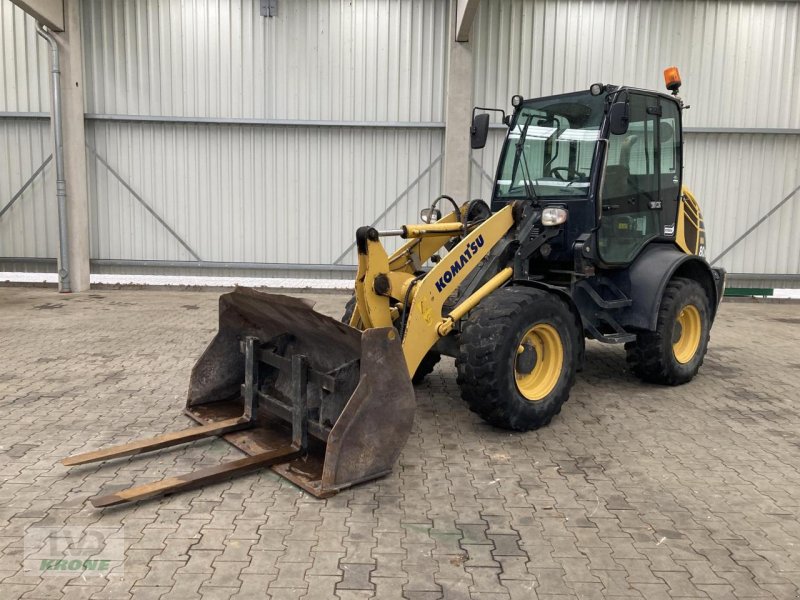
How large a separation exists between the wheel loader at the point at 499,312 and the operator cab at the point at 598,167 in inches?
0.7

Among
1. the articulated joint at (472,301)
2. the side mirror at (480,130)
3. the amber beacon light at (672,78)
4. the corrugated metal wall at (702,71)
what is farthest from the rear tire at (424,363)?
the corrugated metal wall at (702,71)

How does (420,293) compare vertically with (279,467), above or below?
above

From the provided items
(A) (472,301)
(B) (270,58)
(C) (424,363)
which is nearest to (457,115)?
(B) (270,58)

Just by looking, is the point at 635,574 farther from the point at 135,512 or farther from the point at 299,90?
the point at 299,90

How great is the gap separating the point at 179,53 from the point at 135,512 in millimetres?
10400

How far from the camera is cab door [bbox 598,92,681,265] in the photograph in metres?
5.56

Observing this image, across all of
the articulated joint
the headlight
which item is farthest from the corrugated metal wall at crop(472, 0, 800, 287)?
the articulated joint

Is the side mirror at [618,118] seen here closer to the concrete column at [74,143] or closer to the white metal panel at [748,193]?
the white metal panel at [748,193]

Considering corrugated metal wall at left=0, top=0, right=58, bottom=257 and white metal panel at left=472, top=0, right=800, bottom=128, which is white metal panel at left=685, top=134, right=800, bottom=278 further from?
corrugated metal wall at left=0, top=0, right=58, bottom=257

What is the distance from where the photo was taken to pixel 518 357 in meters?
4.71

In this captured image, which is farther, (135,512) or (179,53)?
(179,53)

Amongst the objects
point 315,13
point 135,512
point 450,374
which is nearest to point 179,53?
point 315,13

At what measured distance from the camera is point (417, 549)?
10.5 ft

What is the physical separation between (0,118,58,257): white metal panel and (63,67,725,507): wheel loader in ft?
30.1
